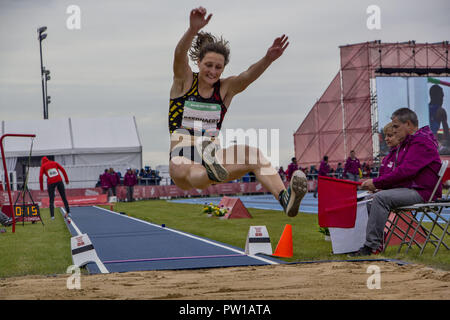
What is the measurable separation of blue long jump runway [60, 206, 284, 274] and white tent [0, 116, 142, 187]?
66.7ft

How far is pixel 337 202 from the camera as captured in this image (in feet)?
23.7

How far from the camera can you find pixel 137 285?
5.56 metres

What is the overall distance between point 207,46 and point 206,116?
0.61 metres

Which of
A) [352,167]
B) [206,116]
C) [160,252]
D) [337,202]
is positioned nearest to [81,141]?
[352,167]

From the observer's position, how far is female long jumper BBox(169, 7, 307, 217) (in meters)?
4.84

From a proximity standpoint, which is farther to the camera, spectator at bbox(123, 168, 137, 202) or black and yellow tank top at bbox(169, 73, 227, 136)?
spectator at bbox(123, 168, 137, 202)

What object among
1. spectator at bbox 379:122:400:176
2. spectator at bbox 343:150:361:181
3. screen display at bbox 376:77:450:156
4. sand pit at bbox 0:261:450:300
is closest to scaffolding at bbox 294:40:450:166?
screen display at bbox 376:77:450:156

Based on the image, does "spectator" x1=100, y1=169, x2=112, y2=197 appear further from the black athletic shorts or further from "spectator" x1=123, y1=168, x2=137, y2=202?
the black athletic shorts

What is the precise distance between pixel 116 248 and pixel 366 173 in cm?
2454

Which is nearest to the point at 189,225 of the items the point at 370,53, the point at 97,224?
the point at 97,224

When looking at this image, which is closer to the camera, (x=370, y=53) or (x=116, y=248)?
(x=116, y=248)

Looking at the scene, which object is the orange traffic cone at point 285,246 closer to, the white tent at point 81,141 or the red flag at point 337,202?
the red flag at point 337,202

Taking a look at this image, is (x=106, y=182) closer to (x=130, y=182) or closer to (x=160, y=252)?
(x=130, y=182)
